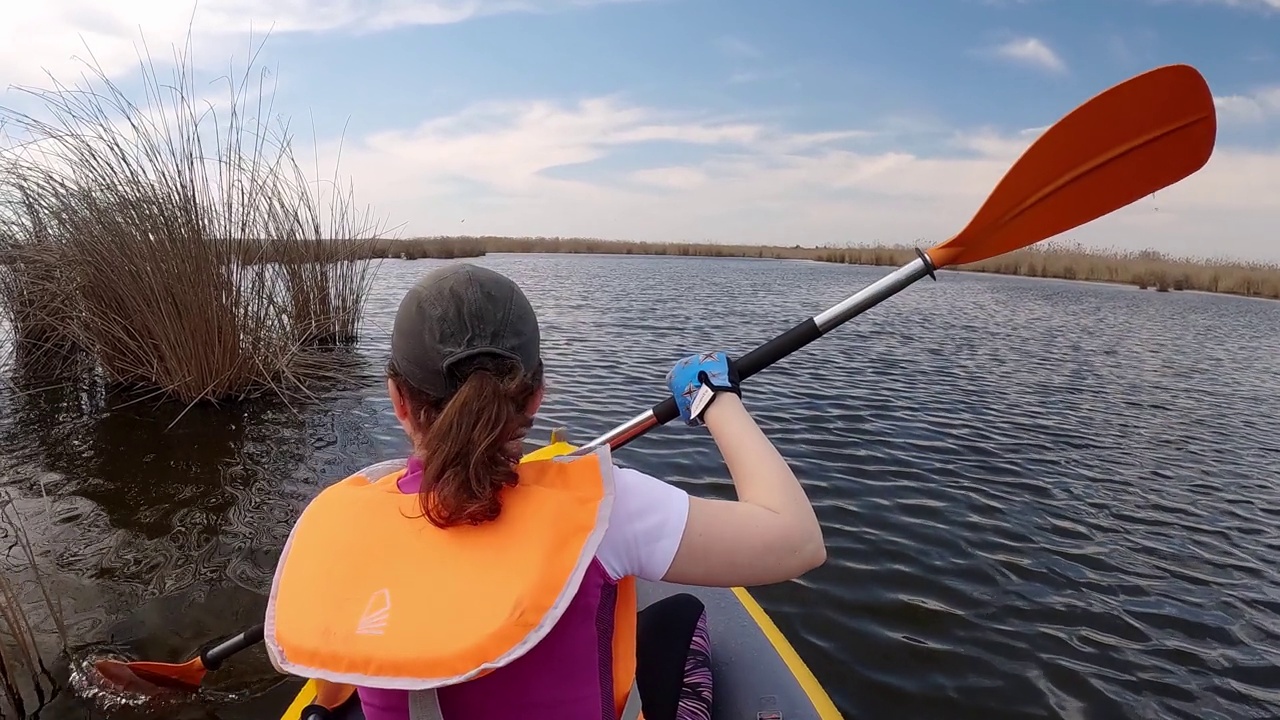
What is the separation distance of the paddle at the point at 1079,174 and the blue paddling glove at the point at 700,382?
0.56 meters

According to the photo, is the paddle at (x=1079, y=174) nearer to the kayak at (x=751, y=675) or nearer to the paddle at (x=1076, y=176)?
the paddle at (x=1076, y=176)

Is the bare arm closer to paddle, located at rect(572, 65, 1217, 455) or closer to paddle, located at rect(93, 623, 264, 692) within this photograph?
paddle, located at rect(572, 65, 1217, 455)

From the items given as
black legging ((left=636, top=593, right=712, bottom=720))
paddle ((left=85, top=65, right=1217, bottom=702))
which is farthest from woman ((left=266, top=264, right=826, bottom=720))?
paddle ((left=85, top=65, right=1217, bottom=702))

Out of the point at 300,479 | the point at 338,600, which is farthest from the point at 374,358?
the point at 338,600

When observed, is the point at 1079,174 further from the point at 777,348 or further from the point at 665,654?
the point at 665,654

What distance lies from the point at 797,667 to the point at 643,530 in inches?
63.6

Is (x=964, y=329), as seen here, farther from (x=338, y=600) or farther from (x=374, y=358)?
(x=338, y=600)

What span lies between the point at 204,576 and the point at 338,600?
3.19 m

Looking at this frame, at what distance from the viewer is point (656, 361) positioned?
380 inches

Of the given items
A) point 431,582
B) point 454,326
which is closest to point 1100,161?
point 454,326

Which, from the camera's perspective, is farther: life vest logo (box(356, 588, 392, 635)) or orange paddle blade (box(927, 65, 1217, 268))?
orange paddle blade (box(927, 65, 1217, 268))

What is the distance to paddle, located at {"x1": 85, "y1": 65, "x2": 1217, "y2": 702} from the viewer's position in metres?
2.46

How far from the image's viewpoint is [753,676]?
2463 millimetres

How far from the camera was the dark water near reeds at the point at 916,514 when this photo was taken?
3238 mm
